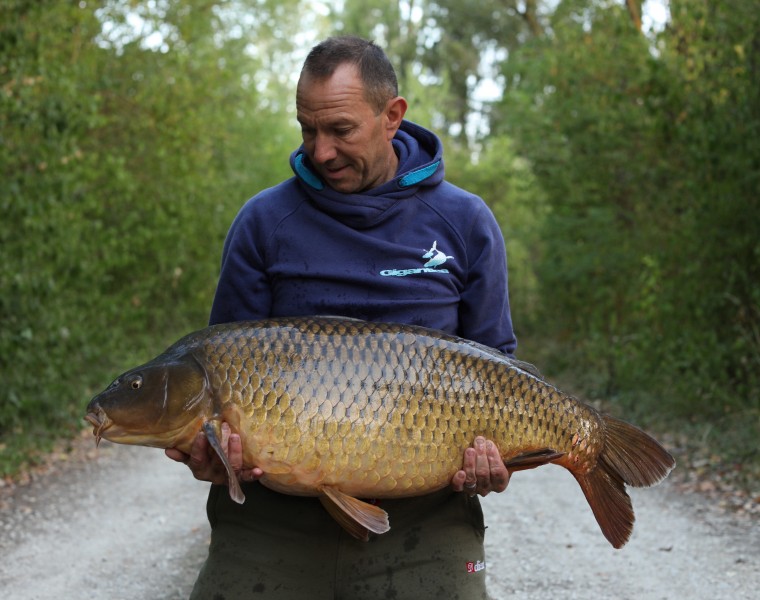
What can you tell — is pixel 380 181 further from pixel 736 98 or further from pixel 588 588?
pixel 736 98

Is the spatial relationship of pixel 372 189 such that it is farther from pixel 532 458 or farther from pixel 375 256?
pixel 532 458

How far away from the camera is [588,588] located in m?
5.10

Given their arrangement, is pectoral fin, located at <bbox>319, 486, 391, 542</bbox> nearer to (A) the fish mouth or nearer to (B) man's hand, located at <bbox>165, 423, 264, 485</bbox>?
(B) man's hand, located at <bbox>165, 423, 264, 485</bbox>

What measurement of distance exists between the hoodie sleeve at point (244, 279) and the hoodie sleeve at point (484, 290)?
64 cm

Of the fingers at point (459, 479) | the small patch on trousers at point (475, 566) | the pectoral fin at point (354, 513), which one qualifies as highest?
the fingers at point (459, 479)

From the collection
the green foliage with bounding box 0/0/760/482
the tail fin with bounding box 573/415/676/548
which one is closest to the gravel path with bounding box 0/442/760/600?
the green foliage with bounding box 0/0/760/482

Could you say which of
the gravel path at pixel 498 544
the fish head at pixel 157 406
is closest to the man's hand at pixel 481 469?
the fish head at pixel 157 406

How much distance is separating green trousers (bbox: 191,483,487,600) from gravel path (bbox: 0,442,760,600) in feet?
7.25

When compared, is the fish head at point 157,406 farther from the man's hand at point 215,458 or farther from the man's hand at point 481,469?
the man's hand at point 481,469

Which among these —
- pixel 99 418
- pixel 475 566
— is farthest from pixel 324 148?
pixel 475 566

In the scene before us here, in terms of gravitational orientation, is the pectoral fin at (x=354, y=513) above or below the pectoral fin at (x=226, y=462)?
below

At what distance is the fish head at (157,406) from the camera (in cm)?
267

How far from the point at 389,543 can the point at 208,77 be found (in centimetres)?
1157

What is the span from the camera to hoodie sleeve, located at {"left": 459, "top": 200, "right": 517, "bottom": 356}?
318cm
